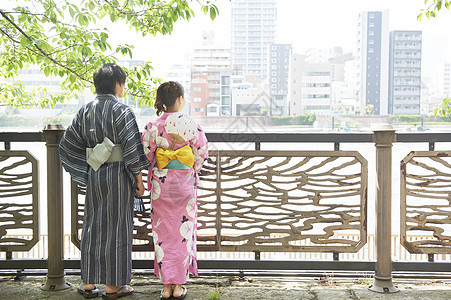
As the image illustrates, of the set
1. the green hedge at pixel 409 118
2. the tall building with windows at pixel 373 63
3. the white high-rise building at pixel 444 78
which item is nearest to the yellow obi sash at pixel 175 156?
the green hedge at pixel 409 118

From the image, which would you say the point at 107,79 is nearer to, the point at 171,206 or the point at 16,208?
the point at 171,206

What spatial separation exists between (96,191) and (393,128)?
1682 mm

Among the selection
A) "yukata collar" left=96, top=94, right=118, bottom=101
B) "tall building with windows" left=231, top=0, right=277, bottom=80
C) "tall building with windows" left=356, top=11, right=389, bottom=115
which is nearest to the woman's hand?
"yukata collar" left=96, top=94, right=118, bottom=101

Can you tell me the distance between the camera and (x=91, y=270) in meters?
2.39

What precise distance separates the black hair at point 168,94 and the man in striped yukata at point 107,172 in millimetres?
181

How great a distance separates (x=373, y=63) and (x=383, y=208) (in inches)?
2298

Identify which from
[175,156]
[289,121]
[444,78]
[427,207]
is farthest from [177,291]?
[444,78]

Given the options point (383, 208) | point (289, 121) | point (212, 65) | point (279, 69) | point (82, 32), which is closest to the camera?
point (383, 208)

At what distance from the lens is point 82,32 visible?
3816 millimetres

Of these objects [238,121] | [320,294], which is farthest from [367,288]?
[238,121]

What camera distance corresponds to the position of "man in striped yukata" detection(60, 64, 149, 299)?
2.32 m

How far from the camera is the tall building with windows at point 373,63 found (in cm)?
5550

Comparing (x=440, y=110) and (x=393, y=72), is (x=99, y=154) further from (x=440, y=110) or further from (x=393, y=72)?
(x=393, y=72)

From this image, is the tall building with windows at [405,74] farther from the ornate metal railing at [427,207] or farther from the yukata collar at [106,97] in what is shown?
the yukata collar at [106,97]
